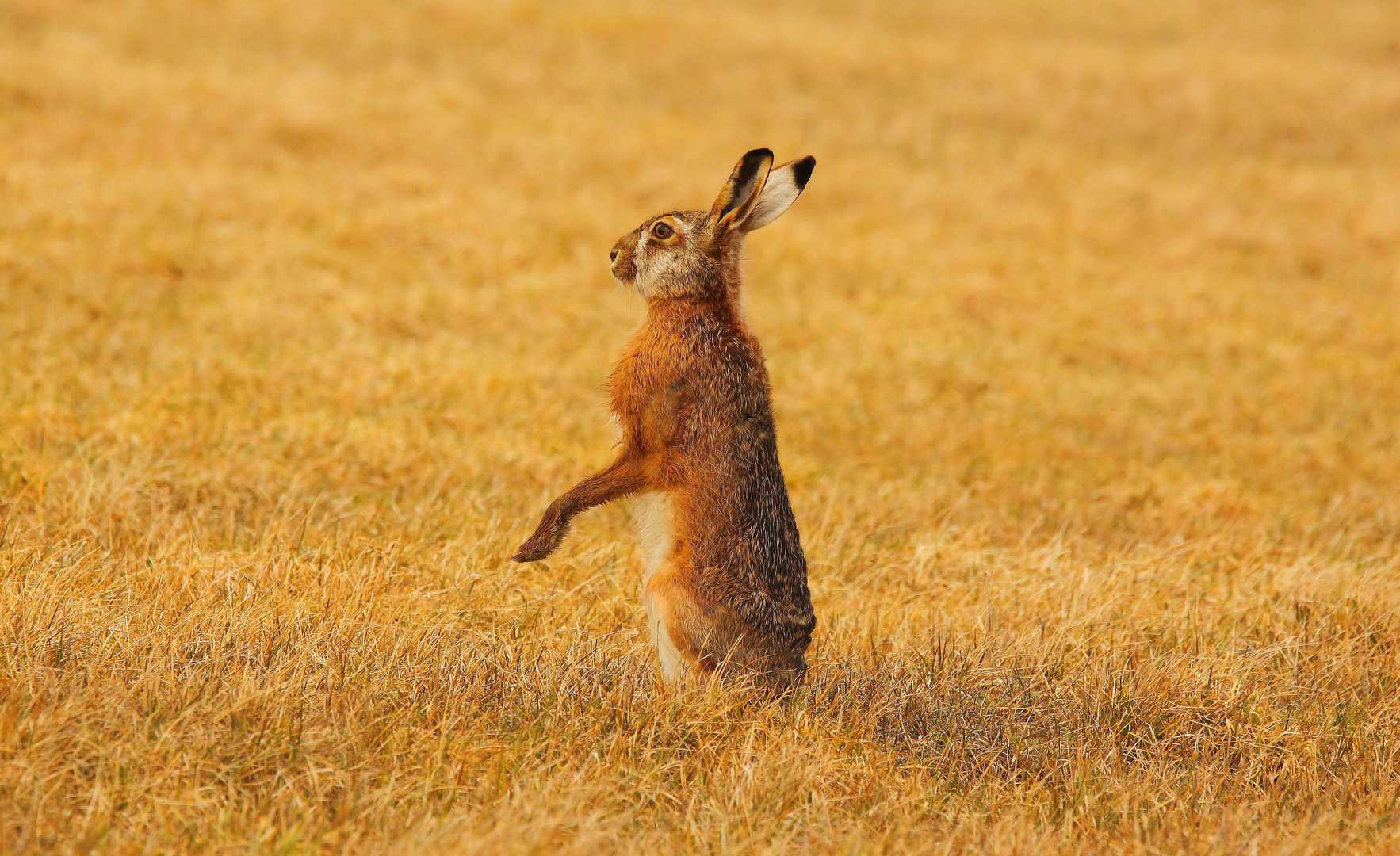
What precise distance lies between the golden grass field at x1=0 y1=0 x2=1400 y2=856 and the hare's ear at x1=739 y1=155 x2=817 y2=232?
5.32 feet

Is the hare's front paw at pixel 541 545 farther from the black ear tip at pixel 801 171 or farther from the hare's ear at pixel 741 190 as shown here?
→ the black ear tip at pixel 801 171

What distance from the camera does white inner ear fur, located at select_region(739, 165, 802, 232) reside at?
176 inches

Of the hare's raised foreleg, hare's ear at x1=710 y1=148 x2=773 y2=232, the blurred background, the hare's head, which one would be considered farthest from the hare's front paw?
the blurred background

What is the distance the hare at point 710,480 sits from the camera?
406 cm

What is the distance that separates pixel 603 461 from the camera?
7.43 metres

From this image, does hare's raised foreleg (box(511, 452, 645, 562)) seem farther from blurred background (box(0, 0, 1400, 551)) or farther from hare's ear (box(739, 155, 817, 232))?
blurred background (box(0, 0, 1400, 551))

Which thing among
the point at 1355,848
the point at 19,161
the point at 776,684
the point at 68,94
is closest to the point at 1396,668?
the point at 1355,848

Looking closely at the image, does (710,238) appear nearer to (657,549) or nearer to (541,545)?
(657,549)

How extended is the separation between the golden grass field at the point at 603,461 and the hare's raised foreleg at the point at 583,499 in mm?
422

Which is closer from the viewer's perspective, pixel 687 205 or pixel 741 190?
pixel 741 190

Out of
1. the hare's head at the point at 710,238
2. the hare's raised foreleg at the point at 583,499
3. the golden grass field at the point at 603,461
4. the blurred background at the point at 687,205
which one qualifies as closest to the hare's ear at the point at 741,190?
the hare's head at the point at 710,238

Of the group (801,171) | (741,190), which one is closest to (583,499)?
(741,190)

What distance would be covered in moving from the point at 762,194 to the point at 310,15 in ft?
58.9

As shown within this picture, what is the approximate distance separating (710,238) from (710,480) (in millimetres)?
930
